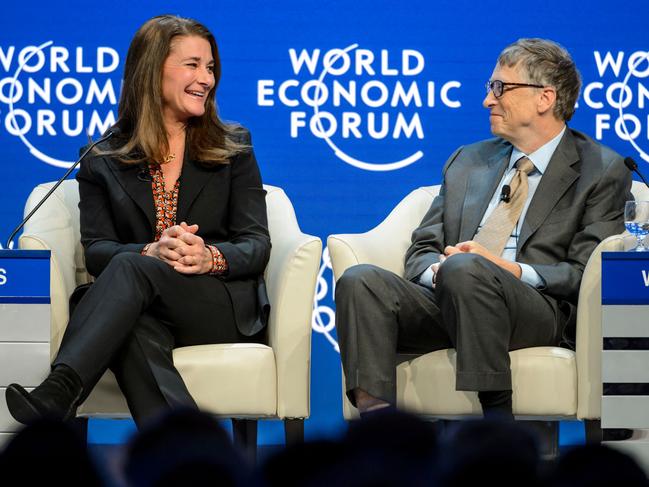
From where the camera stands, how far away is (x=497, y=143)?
357cm

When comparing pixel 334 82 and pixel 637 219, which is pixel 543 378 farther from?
pixel 334 82

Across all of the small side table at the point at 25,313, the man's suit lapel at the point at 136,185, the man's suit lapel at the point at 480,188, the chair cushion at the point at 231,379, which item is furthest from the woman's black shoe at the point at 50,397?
the man's suit lapel at the point at 480,188

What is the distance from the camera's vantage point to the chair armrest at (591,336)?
9.52 feet

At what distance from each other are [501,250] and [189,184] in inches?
38.7

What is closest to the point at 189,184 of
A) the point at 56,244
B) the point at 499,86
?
the point at 56,244

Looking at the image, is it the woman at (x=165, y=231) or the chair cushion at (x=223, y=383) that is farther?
the chair cushion at (x=223, y=383)

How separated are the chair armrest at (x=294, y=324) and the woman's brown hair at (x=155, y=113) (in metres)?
0.47

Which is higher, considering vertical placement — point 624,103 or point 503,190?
point 624,103

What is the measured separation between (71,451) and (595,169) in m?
2.79

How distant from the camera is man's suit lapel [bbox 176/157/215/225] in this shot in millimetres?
3273

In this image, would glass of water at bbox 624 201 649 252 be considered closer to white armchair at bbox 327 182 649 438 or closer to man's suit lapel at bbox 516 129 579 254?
white armchair at bbox 327 182 649 438

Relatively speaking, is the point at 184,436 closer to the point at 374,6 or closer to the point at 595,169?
the point at 595,169

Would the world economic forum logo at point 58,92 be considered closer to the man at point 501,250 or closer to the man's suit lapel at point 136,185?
the man's suit lapel at point 136,185

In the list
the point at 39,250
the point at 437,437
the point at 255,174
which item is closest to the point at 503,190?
the point at 255,174
